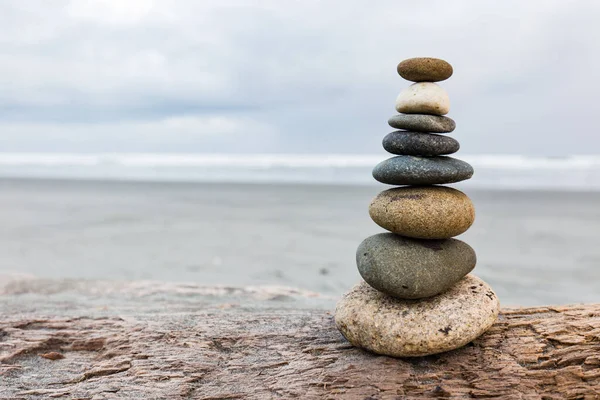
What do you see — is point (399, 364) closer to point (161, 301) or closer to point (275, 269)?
point (161, 301)

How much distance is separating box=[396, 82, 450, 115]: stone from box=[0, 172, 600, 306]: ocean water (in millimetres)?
5457

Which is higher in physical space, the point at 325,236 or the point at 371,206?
the point at 371,206

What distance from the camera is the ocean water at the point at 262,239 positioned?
10758mm

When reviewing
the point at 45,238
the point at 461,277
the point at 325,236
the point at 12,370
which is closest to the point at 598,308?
the point at 461,277

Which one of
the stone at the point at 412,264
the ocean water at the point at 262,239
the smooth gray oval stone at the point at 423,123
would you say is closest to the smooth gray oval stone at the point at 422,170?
the smooth gray oval stone at the point at 423,123

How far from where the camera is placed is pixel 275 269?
11328mm

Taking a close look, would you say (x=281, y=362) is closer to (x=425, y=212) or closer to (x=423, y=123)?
(x=425, y=212)

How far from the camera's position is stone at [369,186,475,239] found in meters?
4.39

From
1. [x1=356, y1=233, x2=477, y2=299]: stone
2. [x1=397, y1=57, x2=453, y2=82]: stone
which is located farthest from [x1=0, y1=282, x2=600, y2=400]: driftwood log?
[x1=397, y1=57, x2=453, y2=82]: stone

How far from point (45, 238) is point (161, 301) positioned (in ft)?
26.1

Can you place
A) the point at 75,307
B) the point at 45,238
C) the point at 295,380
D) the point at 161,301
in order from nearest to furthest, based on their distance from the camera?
the point at 295,380, the point at 75,307, the point at 161,301, the point at 45,238

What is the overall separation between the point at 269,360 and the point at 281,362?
14 centimetres

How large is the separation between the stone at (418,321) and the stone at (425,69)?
201 cm

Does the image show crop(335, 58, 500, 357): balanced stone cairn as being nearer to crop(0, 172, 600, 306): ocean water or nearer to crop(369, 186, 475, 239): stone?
crop(369, 186, 475, 239): stone
